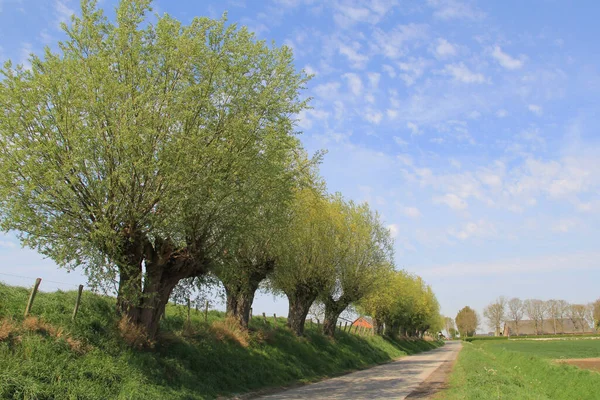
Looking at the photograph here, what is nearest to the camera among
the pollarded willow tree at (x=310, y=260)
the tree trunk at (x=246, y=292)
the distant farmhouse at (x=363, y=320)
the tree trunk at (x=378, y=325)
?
Result: the tree trunk at (x=246, y=292)

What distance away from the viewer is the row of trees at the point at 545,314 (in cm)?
18300

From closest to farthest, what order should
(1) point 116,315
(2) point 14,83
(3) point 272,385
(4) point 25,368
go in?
1. (4) point 25,368
2. (2) point 14,83
3. (1) point 116,315
4. (3) point 272,385

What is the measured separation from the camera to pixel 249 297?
24.8m

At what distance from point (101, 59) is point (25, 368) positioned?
8521 mm

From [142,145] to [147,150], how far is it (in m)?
→ 0.23

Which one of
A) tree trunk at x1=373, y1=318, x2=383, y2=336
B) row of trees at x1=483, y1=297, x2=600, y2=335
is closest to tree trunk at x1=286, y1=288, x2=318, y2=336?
tree trunk at x1=373, y1=318, x2=383, y2=336

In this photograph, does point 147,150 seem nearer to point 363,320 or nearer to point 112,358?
point 112,358

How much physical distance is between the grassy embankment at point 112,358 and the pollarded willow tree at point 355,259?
39.2ft

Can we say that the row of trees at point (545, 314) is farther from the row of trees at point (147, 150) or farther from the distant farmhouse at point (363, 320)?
the row of trees at point (147, 150)

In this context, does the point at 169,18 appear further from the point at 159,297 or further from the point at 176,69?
the point at 159,297

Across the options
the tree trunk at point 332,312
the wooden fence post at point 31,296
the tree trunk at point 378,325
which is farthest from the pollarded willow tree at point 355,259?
the tree trunk at point 378,325

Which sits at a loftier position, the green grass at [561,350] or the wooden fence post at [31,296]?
the green grass at [561,350]

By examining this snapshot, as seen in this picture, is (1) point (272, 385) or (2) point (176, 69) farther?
(1) point (272, 385)

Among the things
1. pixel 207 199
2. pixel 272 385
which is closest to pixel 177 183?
pixel 207 199
